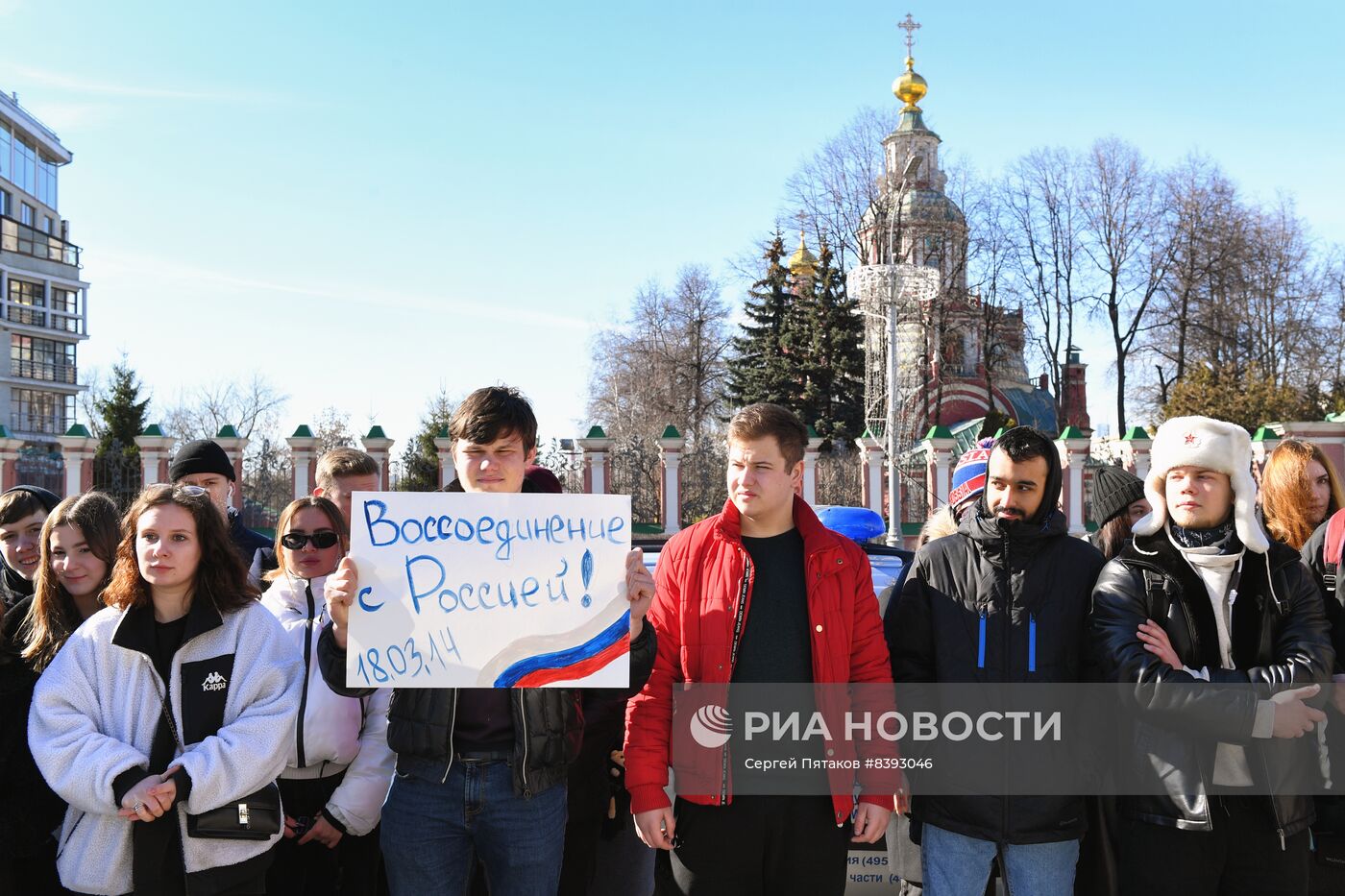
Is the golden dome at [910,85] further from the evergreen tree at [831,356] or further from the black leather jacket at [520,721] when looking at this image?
the black leather jacket at [520,721]

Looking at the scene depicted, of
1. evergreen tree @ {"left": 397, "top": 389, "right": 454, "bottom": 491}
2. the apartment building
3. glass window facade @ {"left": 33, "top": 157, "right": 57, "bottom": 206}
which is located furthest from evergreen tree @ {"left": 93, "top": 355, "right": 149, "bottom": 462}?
glass window facade @ {"left": 33, "top": 157, "right": 57, "bottom": 206}

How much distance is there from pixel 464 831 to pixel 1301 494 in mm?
4047

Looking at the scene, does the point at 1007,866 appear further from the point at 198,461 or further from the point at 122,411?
the point at 122,411

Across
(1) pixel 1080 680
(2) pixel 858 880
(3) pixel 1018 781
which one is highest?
(1) pixel 1080 680

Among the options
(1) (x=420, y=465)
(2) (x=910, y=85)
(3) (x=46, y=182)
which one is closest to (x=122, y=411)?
(1) (x=420, y=465)

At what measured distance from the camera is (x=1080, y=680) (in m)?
3.48

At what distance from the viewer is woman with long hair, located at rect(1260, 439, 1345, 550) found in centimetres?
471

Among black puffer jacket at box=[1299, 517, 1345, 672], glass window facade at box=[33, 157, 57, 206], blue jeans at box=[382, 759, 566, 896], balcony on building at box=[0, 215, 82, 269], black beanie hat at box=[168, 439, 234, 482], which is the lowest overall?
blue jeans at box=[382, 759, 566, 896]

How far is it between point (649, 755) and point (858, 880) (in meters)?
1.32

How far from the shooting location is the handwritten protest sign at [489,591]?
3084 millimetres

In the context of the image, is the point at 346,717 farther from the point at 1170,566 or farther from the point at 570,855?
the point at 1170,566

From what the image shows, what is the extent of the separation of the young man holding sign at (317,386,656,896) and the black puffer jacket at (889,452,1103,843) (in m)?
1.02

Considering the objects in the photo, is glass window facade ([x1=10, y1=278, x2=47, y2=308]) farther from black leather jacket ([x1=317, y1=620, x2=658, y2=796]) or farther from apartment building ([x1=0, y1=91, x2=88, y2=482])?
black leather jacket ([x1=317, y1=620, x2=658, y2=796])

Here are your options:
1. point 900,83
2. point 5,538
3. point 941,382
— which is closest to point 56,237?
point 900,83
